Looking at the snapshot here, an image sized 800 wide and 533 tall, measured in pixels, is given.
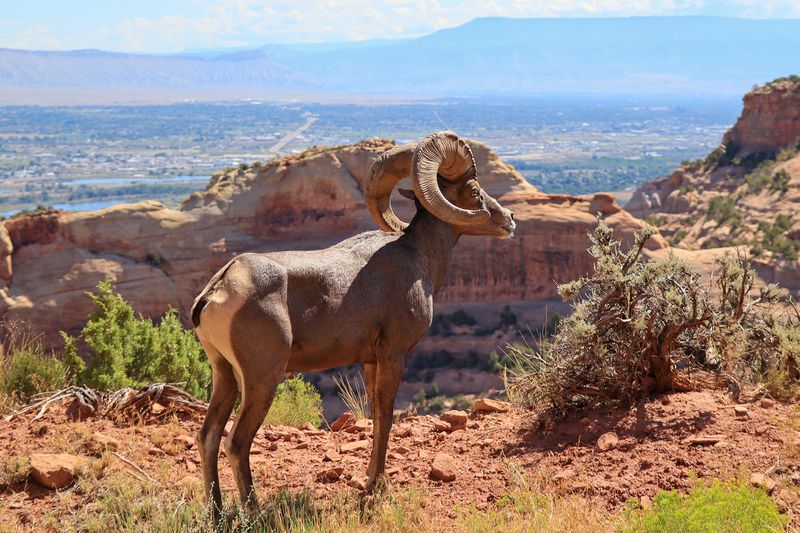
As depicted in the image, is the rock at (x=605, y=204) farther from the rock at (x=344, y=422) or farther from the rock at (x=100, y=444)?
the rock at (x=100, y=444)

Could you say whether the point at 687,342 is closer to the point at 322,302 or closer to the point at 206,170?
the point at 322,302

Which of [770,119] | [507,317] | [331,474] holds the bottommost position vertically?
[507,317]

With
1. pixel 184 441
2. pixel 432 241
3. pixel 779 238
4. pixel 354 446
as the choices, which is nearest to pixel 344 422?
pixel 354 446

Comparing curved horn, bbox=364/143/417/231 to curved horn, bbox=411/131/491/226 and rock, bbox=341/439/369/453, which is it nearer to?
curved horn, bbox=411/131/491/226

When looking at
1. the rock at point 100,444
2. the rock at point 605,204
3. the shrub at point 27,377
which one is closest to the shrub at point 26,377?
the shrub at point 27,377

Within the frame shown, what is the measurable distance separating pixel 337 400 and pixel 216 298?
33.1m

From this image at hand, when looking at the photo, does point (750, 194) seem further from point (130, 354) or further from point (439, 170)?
point (439, 170)

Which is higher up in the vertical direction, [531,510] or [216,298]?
[216,298]

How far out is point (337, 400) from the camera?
38.5 m

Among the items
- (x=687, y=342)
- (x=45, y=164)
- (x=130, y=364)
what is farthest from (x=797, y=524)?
(x=45, y=164)

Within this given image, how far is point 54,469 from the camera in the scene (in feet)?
22.1

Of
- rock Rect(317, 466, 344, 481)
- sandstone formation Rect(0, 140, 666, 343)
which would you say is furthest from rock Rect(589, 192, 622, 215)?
rock Rect(317, 466, 344, 481)

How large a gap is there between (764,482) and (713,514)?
1129 mm

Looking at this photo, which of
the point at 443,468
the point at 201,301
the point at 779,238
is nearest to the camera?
the point at 201,301
